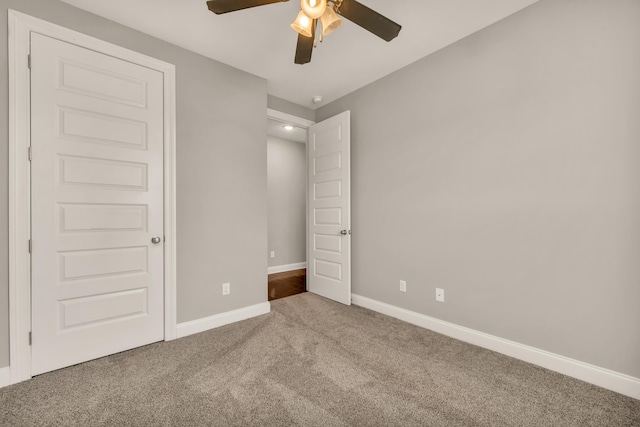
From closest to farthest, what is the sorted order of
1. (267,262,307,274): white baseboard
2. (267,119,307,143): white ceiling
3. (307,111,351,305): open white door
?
(307,111,351,305): open white door < (267,119,307,143): white ceiling < (267,262,307,274): white baseboard

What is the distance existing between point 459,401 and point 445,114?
87.4 inches

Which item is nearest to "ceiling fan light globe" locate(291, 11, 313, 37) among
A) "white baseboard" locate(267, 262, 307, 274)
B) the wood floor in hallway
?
the wood floor in hallway

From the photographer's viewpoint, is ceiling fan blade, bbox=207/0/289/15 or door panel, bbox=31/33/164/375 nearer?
ceiling fan blade, bbox=207/0/289/15

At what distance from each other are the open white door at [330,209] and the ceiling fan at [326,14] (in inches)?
62.6

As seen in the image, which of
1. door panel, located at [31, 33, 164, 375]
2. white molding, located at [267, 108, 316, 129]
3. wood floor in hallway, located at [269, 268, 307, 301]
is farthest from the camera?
wood floor in hallway, located at [269, 268, 307, 301]

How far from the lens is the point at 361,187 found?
3312mm

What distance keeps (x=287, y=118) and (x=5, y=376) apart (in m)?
3.33

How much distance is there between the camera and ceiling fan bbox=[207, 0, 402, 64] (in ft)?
4.93

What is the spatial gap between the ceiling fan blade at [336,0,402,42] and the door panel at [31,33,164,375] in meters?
1.73

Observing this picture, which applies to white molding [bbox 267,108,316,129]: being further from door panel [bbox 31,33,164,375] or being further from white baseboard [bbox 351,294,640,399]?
white baseboard [bbox 351,294,640,399]

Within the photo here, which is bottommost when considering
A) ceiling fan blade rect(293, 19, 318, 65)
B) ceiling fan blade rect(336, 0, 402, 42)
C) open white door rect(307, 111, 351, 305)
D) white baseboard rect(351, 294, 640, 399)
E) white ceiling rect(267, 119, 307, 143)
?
white baseboard rect(351, 294, 640, 399)

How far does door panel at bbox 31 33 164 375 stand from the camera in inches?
74.9

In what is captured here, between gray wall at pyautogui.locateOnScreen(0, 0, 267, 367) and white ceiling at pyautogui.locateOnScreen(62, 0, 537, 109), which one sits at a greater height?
white ceiling at pyautogui.locateOnScreen(62, 0, 537, 109)

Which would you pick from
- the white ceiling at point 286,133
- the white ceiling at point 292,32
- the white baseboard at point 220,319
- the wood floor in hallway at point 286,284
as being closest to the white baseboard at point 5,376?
the white baseboard at point 220,319
